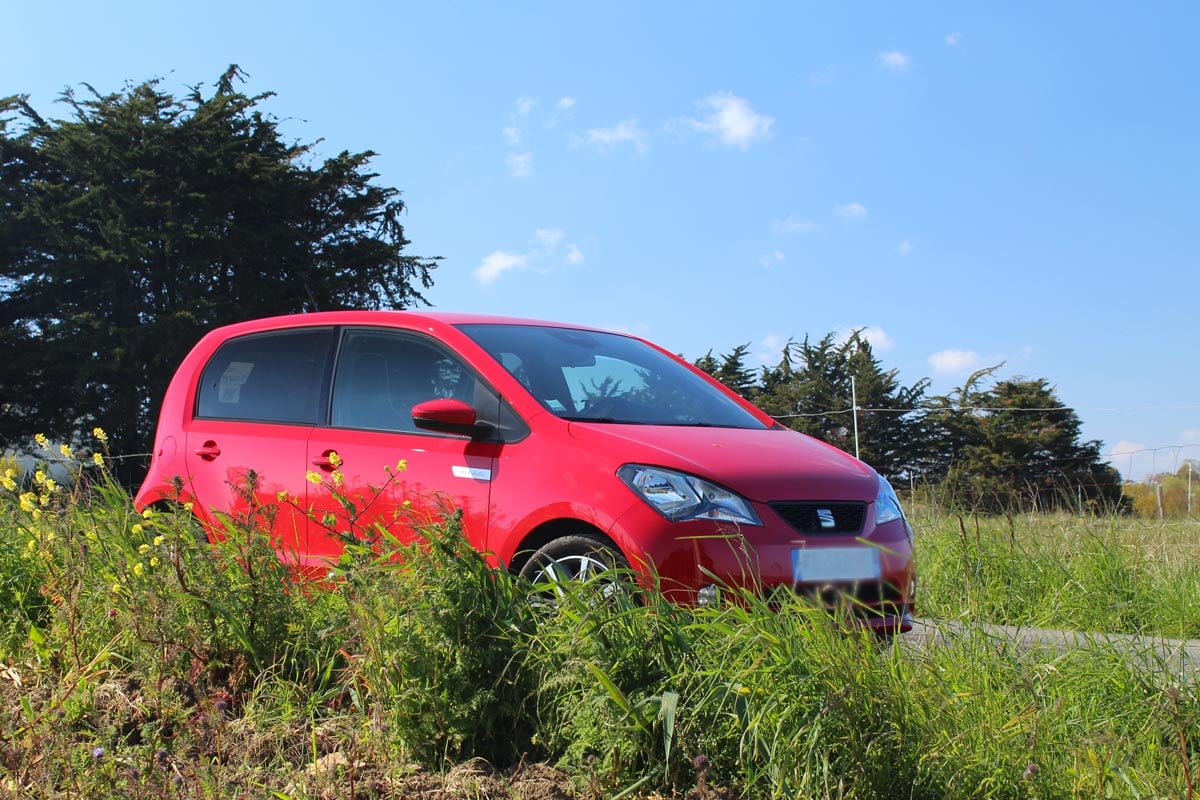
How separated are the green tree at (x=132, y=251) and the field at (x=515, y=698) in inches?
1117

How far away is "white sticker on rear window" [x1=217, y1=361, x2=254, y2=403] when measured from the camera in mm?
6051

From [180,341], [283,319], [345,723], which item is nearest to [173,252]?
[180,341]

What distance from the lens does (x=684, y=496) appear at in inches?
160

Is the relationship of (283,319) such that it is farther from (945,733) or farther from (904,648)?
(945,733)

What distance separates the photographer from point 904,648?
3359 mm

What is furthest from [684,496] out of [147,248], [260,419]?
[147,248]

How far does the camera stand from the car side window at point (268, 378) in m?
5.59

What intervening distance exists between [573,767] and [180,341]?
29893mm

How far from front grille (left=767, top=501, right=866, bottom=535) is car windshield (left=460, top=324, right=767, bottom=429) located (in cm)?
80

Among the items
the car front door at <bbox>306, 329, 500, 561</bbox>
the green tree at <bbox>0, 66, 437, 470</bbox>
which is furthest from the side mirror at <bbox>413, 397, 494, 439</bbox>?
the green tree at <bbox>0, 66, 437, 470</bbox>

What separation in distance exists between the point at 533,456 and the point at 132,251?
29441 millimetres

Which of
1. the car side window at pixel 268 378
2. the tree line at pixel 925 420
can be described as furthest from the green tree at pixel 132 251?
the car side window at pixel 268 378

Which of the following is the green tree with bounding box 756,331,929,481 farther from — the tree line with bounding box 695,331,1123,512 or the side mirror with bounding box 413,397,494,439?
the side mirror with bounding box 413,397,494,439

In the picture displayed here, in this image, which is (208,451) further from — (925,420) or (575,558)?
(925,420)
